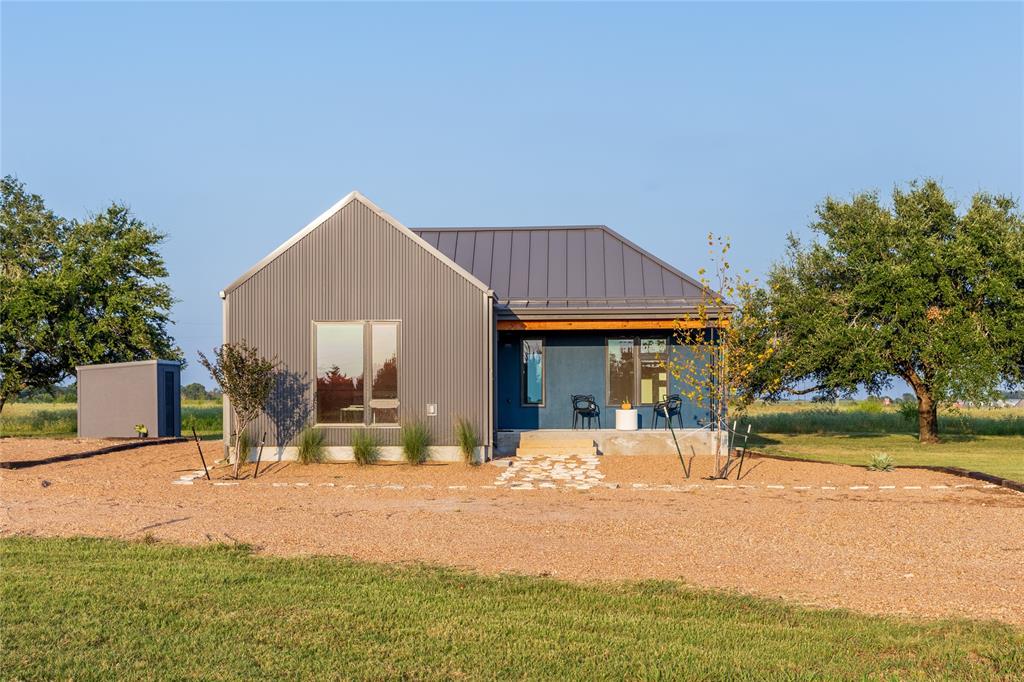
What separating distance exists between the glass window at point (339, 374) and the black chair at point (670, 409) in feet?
20.2

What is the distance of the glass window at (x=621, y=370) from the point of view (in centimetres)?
2112

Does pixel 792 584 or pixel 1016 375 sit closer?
pixel 792 584

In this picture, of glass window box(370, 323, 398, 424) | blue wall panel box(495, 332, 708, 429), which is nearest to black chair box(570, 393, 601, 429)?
blue wall panel box(495, 332, 708, 429)

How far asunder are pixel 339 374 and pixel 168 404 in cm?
793

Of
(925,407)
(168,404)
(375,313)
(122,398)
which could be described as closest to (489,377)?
(375,313)

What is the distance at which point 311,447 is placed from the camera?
1819 centimetres

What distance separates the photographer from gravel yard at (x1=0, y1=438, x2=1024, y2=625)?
8.80 m

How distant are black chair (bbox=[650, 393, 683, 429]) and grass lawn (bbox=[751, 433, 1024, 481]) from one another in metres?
3.09

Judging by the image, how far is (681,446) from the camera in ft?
64.7

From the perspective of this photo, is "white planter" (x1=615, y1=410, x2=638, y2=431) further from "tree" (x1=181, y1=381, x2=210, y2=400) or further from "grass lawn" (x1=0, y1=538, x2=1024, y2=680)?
"tree" (x1=181, y1=381, x2=210, y2=400)

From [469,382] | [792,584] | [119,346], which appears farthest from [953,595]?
[119,346]

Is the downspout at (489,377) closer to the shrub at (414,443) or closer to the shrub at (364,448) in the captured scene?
the shrub at (414,443)

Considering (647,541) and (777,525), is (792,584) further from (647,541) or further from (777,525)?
(777,525)

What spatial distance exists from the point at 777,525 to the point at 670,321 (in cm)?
909
